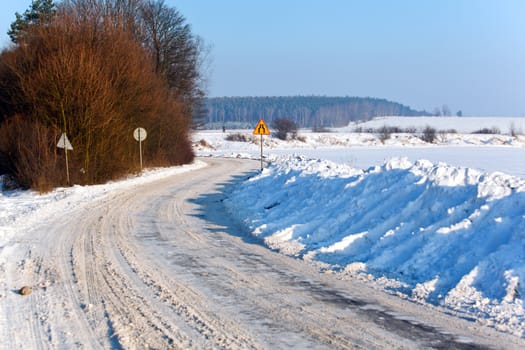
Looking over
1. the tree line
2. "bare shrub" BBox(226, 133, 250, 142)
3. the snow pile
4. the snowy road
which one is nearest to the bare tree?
"bare shrub" BBox(226, 133, 250, 142)

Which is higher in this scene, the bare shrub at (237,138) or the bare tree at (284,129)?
the bare tree at (284,129)

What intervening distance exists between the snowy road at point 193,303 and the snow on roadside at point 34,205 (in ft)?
5.67

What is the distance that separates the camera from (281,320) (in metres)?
6.12

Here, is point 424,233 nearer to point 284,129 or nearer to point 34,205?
point 34,205

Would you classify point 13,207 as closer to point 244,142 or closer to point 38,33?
point 38,33

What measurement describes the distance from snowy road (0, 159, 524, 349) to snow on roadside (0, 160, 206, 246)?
1.73 m

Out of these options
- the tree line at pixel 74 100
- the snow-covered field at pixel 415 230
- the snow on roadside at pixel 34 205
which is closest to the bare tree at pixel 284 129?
the tree line at pixel 74 100

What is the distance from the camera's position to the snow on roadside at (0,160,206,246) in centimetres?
1323

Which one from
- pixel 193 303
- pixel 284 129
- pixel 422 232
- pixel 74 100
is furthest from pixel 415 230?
pixel 284 129

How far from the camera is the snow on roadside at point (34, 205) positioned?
13233 mm

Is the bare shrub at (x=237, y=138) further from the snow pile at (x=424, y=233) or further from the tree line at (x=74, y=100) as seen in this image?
the snow pile at (x=424, y=233)

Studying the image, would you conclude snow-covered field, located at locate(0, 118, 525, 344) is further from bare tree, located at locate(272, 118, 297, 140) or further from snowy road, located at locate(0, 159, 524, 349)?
bare tree, located at locate(272, 118, 297, 140)

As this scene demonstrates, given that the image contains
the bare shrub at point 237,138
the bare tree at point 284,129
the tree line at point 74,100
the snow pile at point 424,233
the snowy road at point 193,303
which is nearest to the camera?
the snowy road at point 193,303

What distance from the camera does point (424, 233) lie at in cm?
887
